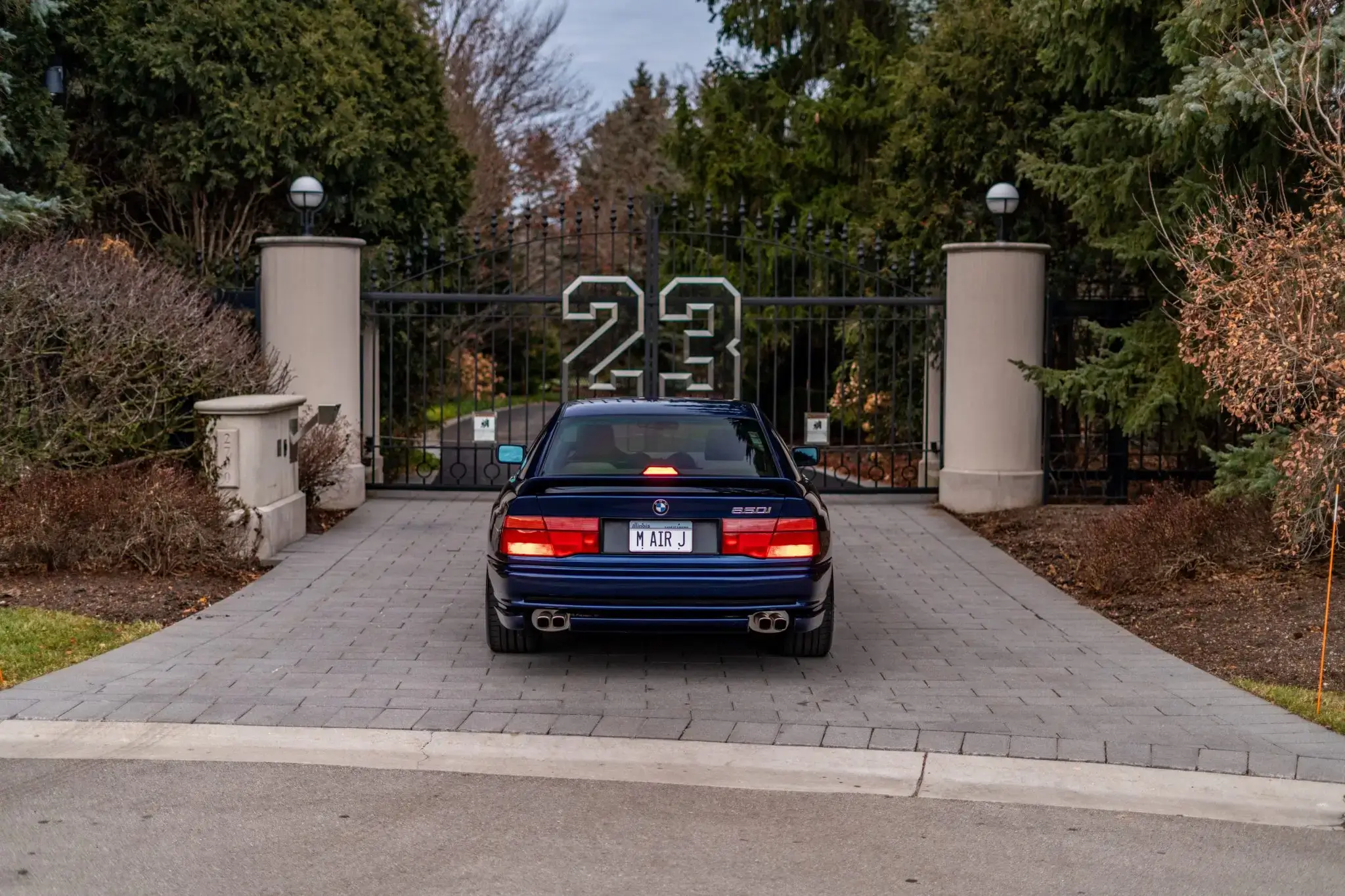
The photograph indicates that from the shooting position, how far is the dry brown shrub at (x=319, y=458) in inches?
554

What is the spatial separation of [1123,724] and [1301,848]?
1652 millimetres

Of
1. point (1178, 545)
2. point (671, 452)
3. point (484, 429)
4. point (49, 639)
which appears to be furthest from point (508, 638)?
point (484, 429)

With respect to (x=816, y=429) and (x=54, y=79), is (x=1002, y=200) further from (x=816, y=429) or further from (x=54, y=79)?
(x=54, y=79)

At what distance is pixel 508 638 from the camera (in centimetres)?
872

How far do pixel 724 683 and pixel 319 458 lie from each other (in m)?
7.06

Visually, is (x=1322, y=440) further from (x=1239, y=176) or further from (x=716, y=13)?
(x=716, y=13)

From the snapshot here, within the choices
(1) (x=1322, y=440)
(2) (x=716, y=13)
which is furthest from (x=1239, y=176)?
(2) (x=716, y=13)

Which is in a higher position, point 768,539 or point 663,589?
point 768,539

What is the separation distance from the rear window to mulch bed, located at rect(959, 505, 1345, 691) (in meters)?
2.76

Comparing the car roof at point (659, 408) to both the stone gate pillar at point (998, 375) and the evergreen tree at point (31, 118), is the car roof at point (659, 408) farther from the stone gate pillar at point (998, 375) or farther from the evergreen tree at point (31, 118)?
the evergreen tree at point (31, 118)

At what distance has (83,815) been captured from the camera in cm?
577

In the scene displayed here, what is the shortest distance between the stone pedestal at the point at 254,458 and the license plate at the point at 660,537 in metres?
4.90

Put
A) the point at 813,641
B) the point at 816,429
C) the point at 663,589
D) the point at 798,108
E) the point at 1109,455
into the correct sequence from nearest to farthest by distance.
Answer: the point at 663,589, the point at 813,641, the point at 1109,455, the point at 816,429, the point at 798,108

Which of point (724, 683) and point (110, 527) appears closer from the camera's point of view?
point (724, 683)
